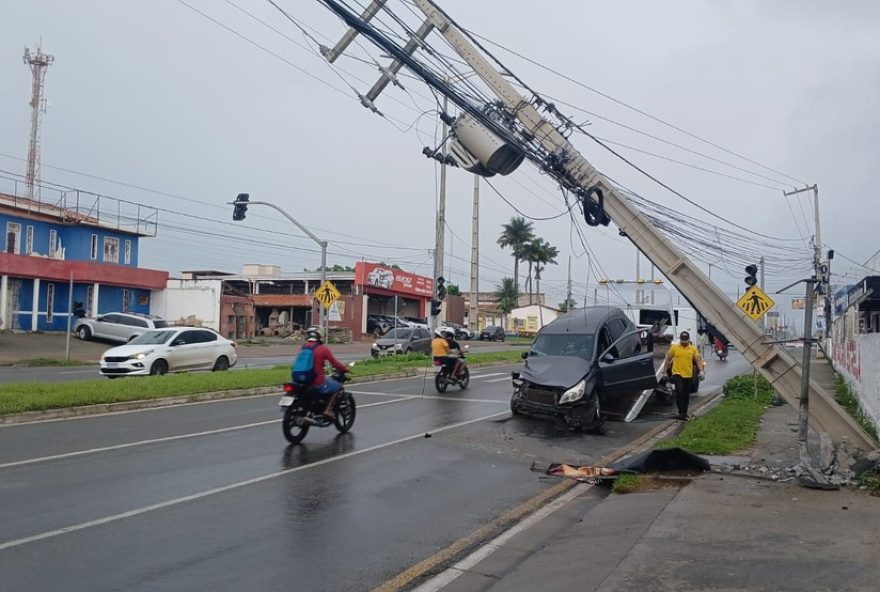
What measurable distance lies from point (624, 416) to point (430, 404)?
4.21 metres

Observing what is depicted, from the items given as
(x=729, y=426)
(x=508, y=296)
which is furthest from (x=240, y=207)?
(x=508, y=296)

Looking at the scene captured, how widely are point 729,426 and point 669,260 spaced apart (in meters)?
3.11

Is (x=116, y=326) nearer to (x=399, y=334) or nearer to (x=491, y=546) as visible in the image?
(x=399, y=334)

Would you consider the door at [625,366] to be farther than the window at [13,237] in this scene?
No

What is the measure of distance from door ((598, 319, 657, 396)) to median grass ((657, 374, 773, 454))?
1.35m

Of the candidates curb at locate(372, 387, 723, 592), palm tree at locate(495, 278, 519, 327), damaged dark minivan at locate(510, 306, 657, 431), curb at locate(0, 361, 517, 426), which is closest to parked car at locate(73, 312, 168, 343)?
curb at locate(0, 361, 517, 426)

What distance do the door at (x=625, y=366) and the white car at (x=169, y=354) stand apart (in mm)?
12802

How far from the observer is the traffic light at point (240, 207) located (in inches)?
1062

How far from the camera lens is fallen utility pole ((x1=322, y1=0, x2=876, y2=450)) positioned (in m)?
9.80

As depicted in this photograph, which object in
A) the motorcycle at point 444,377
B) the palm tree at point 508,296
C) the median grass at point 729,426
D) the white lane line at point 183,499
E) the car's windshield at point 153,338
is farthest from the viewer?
the palm tree at point 508,296

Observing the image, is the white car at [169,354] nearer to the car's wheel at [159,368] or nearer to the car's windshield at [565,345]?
the car's wheel at [159,368]

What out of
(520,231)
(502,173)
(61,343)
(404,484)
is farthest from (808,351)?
(520,231)

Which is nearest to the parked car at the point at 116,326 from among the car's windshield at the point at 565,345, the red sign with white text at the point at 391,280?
the red sign with white text at the point at 391,280

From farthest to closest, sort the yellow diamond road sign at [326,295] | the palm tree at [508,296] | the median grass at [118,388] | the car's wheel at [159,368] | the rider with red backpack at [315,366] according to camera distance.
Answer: the palm tree at [508,296] → the yellow diamond road sign at [326,295] → the car's wheel at [159,368] → the median grass at [118,388] → the rider with red backpack at [315,366]
